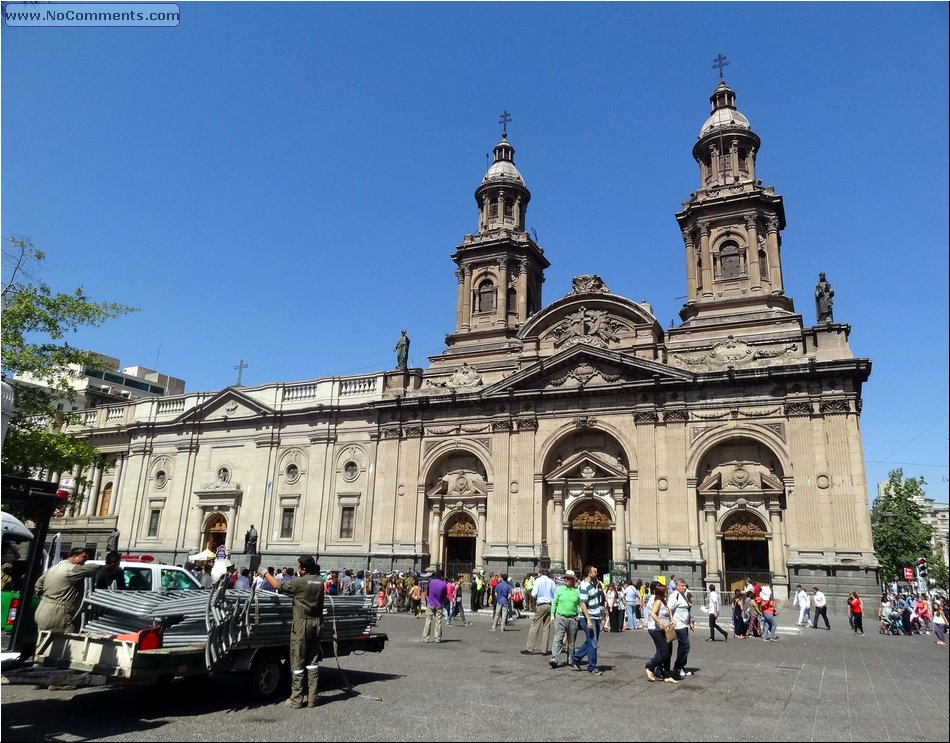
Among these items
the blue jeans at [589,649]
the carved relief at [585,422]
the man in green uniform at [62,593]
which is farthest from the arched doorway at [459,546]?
the man in green uniform at [62,593]

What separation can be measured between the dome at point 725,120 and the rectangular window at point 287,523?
33782 mm

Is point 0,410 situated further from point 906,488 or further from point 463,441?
point 906,488

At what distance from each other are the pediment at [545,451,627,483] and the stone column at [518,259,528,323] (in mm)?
11765

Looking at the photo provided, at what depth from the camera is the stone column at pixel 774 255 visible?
36.2 metres

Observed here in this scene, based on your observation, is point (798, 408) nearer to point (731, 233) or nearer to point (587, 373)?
point (587, 373)

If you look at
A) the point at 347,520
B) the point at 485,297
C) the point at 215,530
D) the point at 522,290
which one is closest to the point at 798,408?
the point at 522,290

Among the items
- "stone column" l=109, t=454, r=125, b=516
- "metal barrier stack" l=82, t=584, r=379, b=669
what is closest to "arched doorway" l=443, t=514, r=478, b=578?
"stone column" l=109, t=454, r=125, b=516

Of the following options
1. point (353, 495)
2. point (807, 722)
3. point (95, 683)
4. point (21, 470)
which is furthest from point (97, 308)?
point (807, 722)

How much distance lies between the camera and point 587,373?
117 ft

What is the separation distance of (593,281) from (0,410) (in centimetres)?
2997

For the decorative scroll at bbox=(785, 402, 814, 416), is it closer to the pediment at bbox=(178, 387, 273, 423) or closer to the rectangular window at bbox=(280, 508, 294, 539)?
the rectangular window at bbox=(280, 508, 294, 539)

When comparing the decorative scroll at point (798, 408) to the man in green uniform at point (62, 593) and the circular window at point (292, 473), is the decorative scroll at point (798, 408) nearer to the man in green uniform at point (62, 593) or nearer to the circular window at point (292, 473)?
the circular window at point (292, 473)

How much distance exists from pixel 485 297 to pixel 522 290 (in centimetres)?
250

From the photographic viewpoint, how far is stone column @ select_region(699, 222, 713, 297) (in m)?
37.2
